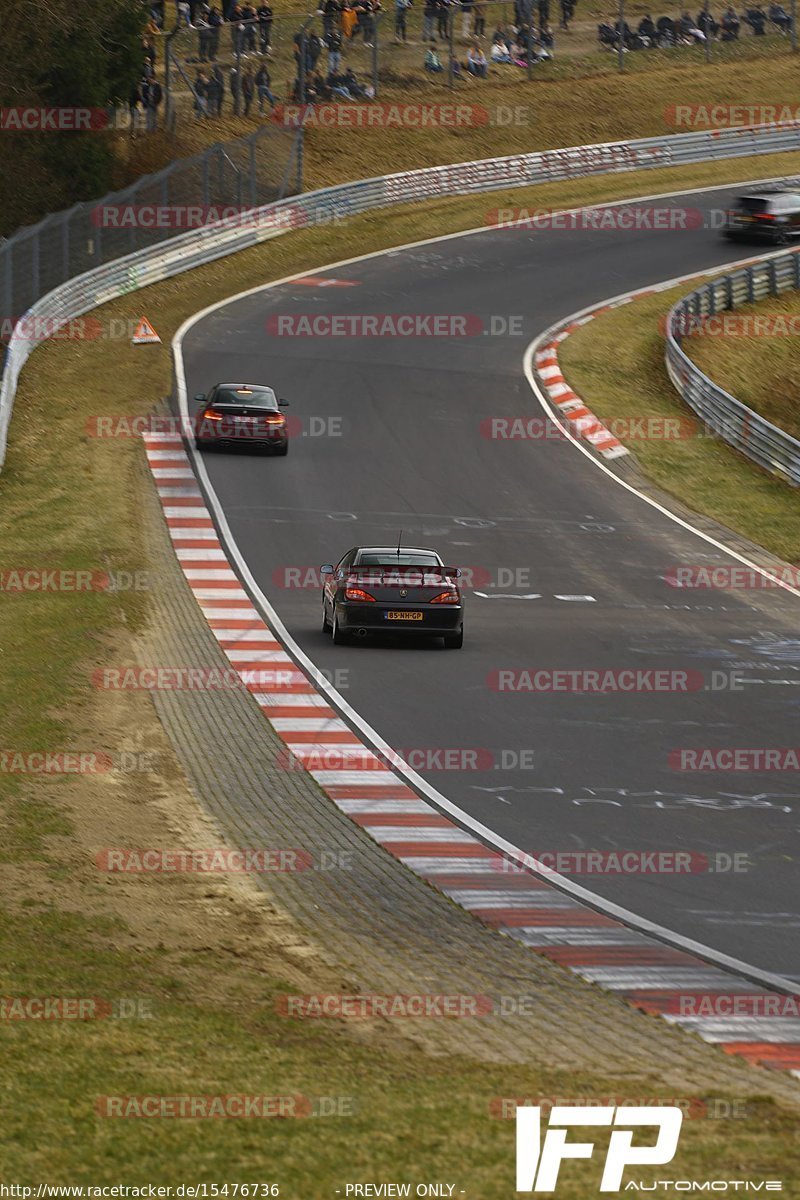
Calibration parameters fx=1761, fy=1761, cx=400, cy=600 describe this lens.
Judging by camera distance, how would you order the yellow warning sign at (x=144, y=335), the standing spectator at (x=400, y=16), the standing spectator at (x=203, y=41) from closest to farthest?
the yellow warning sign at (x=144, y=335)
the standing spectator at (x=203, y=41)
the standing spectator at (x=400, y=16)

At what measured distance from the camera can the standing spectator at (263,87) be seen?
62594 mm

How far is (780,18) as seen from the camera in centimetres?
7581

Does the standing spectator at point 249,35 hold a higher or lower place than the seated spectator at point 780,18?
lower

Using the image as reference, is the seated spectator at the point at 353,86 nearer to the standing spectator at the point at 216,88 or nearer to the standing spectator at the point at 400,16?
the standing spectator at the point at 400,16

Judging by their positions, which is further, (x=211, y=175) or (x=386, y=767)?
(x=211, y=175)

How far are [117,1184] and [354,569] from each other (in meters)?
16.3

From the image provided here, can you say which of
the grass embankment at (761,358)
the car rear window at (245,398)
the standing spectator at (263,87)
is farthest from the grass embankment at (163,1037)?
the standing spectator at (263,87)

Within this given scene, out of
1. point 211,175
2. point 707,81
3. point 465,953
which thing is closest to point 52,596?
point 465,953

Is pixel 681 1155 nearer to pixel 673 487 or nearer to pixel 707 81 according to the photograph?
pixel 673 487

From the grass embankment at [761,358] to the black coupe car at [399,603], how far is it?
20.1 metres

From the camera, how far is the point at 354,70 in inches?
2552

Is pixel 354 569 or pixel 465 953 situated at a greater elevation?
pixel 354 569

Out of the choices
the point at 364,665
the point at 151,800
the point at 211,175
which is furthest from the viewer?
the point at 211,175

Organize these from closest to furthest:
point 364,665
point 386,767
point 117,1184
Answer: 1. point 117,1184
2. point 386,767
3. point 364,665
